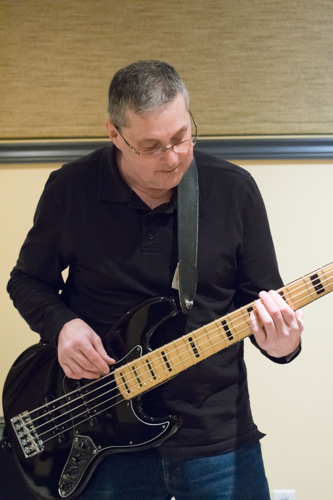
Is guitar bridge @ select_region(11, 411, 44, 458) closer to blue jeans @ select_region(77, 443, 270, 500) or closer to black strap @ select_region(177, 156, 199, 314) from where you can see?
blue jeans @ select_region(77, 443, 270, 500)

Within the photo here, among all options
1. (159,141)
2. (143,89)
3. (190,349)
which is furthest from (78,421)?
(143,89)

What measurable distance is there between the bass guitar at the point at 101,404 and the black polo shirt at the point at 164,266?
5 cm

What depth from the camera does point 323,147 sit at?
6.98ft

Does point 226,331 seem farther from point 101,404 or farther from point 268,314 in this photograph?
point 101,404

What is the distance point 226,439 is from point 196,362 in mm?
196

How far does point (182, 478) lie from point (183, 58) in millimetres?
1443

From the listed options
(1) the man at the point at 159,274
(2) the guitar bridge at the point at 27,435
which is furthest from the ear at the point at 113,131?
(2) the guitar bridge at the point at 27,435

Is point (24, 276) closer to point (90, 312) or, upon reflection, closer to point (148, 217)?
point (90, 312)

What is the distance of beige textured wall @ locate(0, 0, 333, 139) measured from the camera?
213cm

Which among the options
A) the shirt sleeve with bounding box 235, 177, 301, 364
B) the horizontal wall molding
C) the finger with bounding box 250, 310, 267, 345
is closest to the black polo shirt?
the shirt sleeve with bounding box 235, 177, 301, 364

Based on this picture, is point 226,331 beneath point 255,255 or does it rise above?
beneath

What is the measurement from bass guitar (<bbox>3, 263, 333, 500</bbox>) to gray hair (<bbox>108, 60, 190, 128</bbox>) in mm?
446

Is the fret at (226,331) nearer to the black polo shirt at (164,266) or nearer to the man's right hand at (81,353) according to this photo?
the black polo shirt at (164,266)

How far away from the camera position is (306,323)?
218 cm
